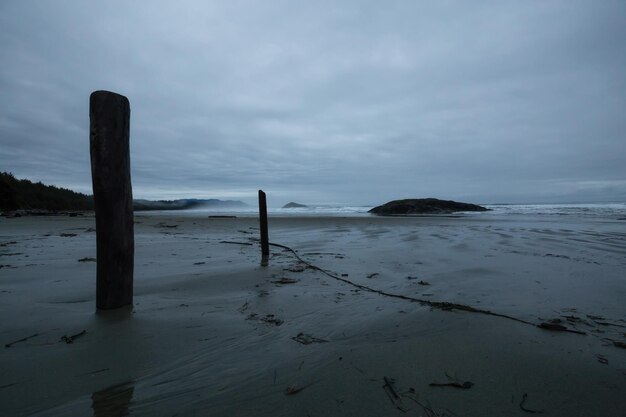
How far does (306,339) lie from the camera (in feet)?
8.77

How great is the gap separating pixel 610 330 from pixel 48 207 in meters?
42.2

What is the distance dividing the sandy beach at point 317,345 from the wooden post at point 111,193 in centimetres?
34

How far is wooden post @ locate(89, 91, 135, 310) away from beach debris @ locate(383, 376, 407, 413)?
271 cm

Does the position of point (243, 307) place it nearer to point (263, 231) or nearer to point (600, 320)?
point (600, 320)

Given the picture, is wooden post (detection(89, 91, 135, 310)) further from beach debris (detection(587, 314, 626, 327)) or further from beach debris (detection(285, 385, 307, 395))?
beach debris (detection(587, 314, 626, 327))

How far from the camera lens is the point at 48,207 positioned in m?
32.4

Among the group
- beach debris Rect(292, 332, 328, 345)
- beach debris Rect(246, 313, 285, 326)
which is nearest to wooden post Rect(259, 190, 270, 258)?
beach debris Rect(246, 313, 285, 326)

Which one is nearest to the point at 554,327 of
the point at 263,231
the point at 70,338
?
the point at 70,338

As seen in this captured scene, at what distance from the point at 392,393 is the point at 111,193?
10.0 feet

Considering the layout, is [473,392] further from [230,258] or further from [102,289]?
[230,258]

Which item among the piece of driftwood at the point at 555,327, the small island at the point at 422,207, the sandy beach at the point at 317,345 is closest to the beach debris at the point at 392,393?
the sandy beach at the point at 317,345

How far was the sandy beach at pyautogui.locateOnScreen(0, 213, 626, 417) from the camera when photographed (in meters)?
1.82

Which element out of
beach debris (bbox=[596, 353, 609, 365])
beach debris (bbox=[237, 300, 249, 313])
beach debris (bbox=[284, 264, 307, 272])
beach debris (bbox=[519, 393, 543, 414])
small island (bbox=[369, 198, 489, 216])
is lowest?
beach debris (bbox=[519, 393, 543, 414])

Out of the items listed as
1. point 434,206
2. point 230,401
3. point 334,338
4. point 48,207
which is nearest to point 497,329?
point 334,338
